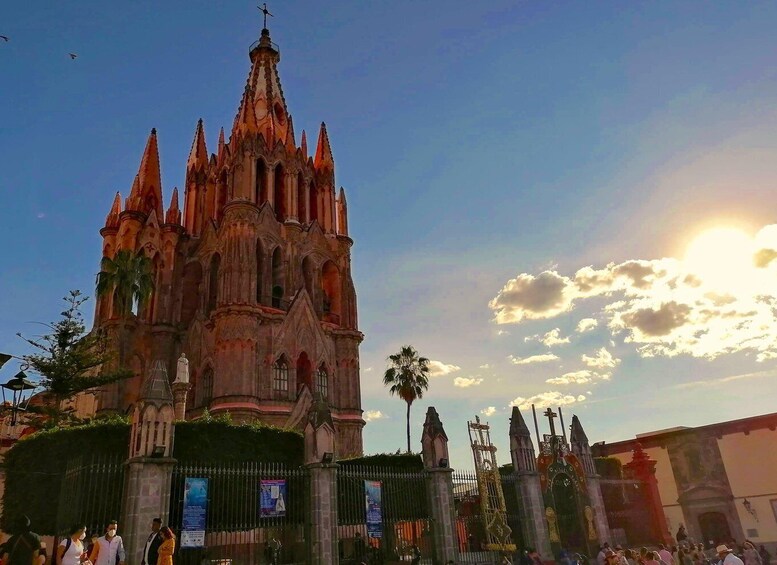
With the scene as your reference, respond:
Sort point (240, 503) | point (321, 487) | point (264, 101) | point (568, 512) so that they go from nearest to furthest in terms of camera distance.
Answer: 1. point (321, 487)
2. point (240, 503)
3. point (568, 512)
4. point (264, 101)

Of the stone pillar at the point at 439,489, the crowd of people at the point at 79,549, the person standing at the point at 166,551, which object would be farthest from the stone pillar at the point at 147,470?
the stone pillar at the point at 439,489

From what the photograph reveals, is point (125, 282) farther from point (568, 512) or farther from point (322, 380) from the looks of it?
point (568, 512)

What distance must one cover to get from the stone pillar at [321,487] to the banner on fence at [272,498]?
858 mm

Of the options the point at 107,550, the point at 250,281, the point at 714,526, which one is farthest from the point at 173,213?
the point at 714,526

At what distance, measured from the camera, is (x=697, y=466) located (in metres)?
38.0

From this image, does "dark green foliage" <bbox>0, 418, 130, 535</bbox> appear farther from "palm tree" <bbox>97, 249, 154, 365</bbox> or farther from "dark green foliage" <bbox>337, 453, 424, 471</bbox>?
"palm tree" <bbox>97, 249, 154, 365</bbox>

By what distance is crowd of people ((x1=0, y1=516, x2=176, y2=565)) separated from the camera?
9289 mm

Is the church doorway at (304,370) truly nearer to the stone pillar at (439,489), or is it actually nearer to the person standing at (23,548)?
the stone pillar at (439,489)

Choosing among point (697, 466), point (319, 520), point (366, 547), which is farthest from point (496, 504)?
point (697, 466)

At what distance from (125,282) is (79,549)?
81.3 feet

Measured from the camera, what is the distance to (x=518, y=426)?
77.8ft

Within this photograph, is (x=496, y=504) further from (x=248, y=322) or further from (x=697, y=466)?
(x=697, y=466)

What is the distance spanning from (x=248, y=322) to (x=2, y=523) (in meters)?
16.7

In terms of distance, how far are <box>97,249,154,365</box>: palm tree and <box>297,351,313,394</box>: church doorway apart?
9442 mm
